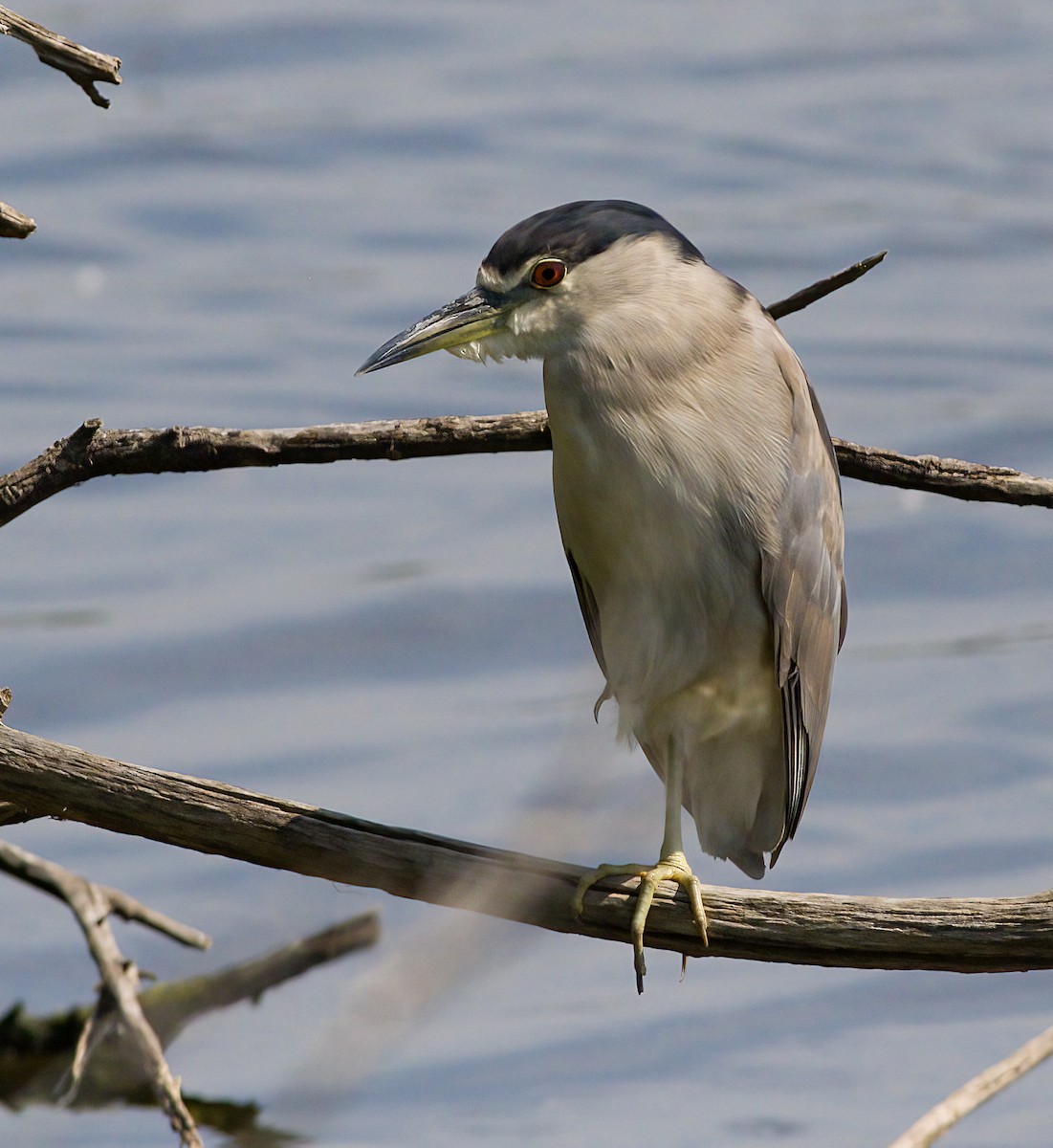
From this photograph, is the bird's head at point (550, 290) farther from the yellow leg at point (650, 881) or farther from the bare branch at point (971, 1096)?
the bare branch at point (971, 1096)

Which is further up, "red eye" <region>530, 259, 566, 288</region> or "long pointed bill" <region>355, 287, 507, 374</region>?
"red eye" <region>530, 259, 566, 288</region>

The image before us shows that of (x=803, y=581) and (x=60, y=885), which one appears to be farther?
(x=60, y=885)

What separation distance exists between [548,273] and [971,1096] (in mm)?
1386

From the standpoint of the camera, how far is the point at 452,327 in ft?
8.33

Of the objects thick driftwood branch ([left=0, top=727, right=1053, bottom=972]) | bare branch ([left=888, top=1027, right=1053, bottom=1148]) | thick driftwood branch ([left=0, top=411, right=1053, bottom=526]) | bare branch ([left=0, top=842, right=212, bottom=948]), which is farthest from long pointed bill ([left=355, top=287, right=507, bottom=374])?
bare branch ([left=0, top=842, right=212, bottom=948])

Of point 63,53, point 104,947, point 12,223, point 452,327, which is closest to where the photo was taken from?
point 63,53

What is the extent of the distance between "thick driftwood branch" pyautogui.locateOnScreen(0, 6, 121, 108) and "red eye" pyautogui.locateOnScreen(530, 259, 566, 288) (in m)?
0.70

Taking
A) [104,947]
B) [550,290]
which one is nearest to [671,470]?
[550,290]

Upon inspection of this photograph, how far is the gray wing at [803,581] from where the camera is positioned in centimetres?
277

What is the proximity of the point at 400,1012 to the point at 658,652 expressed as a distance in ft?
6.94

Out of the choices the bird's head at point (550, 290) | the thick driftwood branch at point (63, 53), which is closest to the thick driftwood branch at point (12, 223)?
the thick driftwood branch at point (63, 53)

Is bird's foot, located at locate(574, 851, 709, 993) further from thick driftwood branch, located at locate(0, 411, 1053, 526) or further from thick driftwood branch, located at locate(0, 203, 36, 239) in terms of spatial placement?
thick driftwood branch, located at locate(0, 203, 36, 239)

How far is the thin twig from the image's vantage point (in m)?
3.49

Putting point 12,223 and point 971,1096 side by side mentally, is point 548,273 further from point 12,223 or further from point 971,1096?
point 971,1096
